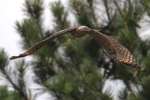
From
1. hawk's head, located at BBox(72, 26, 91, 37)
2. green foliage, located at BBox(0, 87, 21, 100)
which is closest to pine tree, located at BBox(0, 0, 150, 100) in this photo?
green foliage, located at BBox(0, 87, 21, 100)

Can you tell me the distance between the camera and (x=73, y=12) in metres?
3.47

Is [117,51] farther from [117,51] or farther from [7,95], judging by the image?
[7,95]

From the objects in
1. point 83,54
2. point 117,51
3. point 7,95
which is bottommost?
point 7,95

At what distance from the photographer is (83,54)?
2.98 meters

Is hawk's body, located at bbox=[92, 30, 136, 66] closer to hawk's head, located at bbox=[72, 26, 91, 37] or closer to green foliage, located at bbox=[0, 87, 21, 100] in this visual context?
hawk's head, located at bbox=[72, 26, 91, 37]

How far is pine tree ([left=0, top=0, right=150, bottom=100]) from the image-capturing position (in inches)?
102

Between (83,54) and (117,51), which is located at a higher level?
(117,51)

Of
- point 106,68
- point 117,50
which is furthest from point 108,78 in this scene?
Answer: point 117,50

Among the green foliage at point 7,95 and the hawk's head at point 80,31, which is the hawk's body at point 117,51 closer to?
the hawk's head at point 80,31

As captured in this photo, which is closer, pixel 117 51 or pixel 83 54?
pixel 117 51

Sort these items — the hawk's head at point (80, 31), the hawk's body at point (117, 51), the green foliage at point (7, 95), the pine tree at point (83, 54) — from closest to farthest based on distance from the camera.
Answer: the hawk's body at point (117, 51)
the hawk's head at point (80, 31)
the pine tree at point (83, 54)
the green foliage at point (7, 95)

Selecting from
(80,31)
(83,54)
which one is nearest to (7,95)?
(83,54)

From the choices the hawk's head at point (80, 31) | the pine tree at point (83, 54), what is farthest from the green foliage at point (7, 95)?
the hawk's head at point (80, 31)

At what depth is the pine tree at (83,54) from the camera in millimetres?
2600
